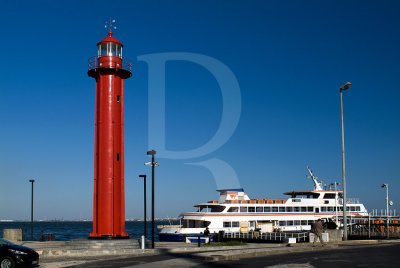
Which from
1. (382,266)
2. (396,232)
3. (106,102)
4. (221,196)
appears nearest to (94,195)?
(106,102)

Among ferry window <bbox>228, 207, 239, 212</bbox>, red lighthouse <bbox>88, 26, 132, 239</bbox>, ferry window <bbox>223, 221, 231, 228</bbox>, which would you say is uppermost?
red lighthouse <bbox>88, 26, 132, 239</bbox>

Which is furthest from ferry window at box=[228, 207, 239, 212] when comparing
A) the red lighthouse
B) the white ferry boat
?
the red lighthouse

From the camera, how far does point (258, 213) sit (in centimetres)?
6881

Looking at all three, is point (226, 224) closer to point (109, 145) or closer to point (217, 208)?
point (217, 208)

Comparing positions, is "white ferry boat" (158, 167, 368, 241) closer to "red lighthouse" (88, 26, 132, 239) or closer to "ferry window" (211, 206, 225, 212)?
"ferry window" (211, 206, 225, 212)

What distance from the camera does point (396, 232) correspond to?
1917 inches

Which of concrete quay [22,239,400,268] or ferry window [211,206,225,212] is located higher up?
ferry window [211,206,225,212]

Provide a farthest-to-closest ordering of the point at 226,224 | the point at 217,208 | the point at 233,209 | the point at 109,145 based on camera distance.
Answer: the point at 233,209 < the point at 217,208 < the point at 226,224 < the point at 109,145

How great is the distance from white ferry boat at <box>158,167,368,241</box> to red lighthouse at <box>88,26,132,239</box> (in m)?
24.6

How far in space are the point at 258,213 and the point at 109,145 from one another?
1386 inches

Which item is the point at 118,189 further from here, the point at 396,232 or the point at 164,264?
the point at 396,232

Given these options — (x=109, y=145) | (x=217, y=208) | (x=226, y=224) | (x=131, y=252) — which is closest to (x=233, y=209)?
(x=217, y=208)

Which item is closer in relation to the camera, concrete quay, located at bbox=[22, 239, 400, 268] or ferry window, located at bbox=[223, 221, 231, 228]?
concrete quay, located at bbox=[22, 239, 400, 268]

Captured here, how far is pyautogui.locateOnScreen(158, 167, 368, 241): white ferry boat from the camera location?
64688 mm
